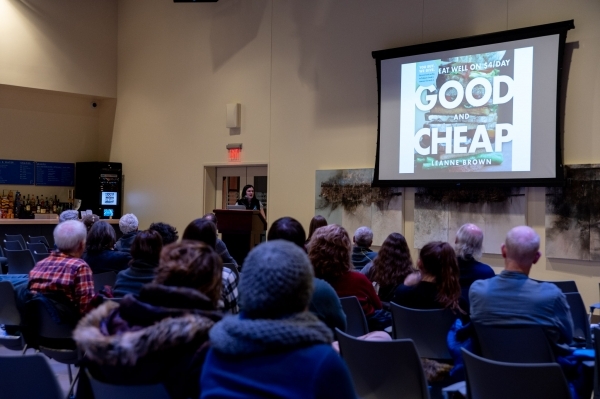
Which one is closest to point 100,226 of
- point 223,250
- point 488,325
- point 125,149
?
point 223,250

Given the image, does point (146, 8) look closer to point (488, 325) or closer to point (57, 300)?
point (57, 300)

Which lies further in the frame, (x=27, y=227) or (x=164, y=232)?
(x=27, y=227)

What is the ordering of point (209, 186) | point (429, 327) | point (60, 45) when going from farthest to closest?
point (60, 45) < point (209, 186) < point (429, 327)

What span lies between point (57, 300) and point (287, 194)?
6387mm

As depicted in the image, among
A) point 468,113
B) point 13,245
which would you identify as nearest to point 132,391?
point 468,113

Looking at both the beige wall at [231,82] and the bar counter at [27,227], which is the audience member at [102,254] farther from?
the bar counter at [27,227]

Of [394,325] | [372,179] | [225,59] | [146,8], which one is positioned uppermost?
[146,8]

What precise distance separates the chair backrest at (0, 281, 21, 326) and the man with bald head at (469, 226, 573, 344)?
2.76 m

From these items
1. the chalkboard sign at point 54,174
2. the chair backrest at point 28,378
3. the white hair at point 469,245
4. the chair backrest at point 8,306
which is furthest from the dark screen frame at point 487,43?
the chalkboard sign at point 54,174

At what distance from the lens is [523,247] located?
3002 millimetres

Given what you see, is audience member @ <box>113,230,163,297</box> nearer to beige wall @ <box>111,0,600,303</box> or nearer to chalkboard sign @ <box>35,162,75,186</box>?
beige wall @ <box>111,0,600,303</box>

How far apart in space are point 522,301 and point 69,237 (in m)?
2.50

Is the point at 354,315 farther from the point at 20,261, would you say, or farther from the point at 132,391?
the point at 20,261

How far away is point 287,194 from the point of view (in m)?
9.75
